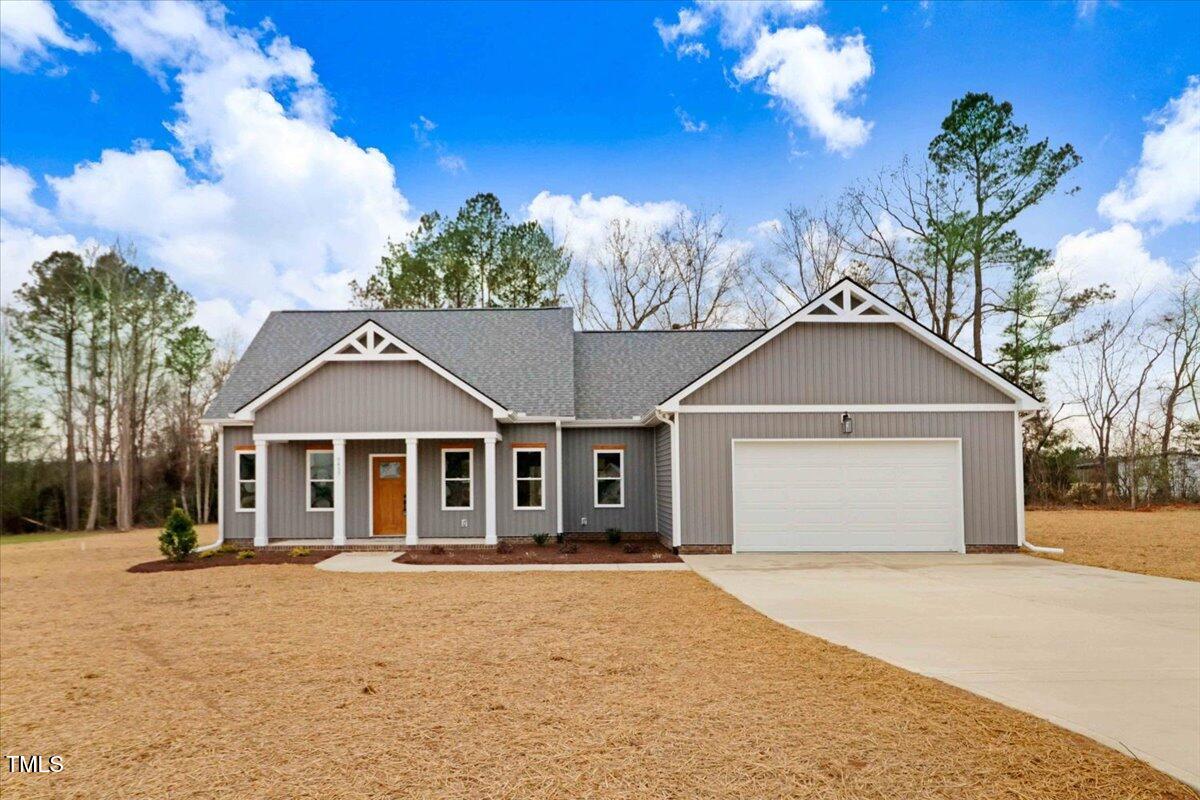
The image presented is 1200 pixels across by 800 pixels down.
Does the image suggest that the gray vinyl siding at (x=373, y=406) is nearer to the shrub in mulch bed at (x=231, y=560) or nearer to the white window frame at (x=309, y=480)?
the white window frame at (x=309, y=480)

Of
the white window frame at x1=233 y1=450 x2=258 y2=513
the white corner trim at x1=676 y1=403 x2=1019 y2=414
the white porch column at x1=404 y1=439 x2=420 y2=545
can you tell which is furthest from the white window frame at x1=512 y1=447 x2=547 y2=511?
the white window frame at x1=233 y1=450 x2=258 y2=513

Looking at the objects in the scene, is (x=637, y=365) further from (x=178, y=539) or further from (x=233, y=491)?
(x=178, y=539)

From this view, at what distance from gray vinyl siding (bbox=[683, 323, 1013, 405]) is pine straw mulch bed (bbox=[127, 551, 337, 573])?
28.6 feet

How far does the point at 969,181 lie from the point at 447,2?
22045 millimetres

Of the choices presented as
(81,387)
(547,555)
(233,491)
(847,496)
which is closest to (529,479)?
(547,555)

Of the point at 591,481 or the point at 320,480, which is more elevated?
the point at 320,480

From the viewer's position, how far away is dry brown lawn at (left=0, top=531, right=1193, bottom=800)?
4.11 metres

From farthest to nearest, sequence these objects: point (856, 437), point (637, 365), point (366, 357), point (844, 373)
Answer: point (637, 365), point (366, 357), point (844, 373), point (856, 437)

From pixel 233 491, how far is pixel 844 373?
14.8 meters

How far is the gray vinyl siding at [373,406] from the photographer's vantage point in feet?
55.9

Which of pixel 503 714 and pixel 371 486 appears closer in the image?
pixel 503 714

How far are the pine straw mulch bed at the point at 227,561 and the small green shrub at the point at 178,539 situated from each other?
0.58ft

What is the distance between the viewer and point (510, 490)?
17984 mm

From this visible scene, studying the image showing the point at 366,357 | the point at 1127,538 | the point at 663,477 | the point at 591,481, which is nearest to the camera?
the point at 366,357
